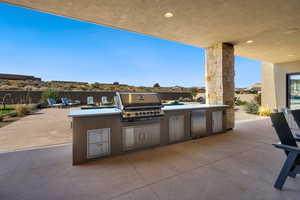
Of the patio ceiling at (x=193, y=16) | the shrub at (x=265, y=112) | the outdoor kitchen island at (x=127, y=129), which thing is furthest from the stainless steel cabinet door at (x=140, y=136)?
the shrub at (x=265, y=112)

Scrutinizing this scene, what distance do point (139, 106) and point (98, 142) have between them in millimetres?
1001

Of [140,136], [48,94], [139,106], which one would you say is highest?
[48,94]

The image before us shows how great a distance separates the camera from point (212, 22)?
2.78 metres

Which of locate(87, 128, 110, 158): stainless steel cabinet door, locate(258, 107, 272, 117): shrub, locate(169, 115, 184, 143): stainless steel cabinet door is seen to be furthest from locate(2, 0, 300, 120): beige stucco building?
locate(258, 107, 272, 117): shrub

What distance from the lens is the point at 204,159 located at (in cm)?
233

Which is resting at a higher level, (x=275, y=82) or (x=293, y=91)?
(x=275, y=82)

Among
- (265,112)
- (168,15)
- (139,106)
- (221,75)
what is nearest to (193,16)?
(168,15)

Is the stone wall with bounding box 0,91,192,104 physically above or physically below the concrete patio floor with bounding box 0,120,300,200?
above

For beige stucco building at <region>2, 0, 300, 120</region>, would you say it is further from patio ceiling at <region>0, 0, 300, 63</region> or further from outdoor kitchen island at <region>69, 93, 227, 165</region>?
outdoor kitchen island at <region>69, 93, 227, 165</region>

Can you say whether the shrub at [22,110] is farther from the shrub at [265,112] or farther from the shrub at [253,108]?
the shrub at [253,108]

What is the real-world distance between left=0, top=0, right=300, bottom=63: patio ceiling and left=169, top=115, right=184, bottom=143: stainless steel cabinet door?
7.26ft

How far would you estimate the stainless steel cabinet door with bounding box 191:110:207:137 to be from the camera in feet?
11.2

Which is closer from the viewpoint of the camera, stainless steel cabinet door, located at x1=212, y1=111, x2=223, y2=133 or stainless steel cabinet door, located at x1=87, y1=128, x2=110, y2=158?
stainless steel cabinet door, located at x1=87, y1=128, x2=110, y2=158

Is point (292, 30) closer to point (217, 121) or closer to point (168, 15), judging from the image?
point (217, 121)
